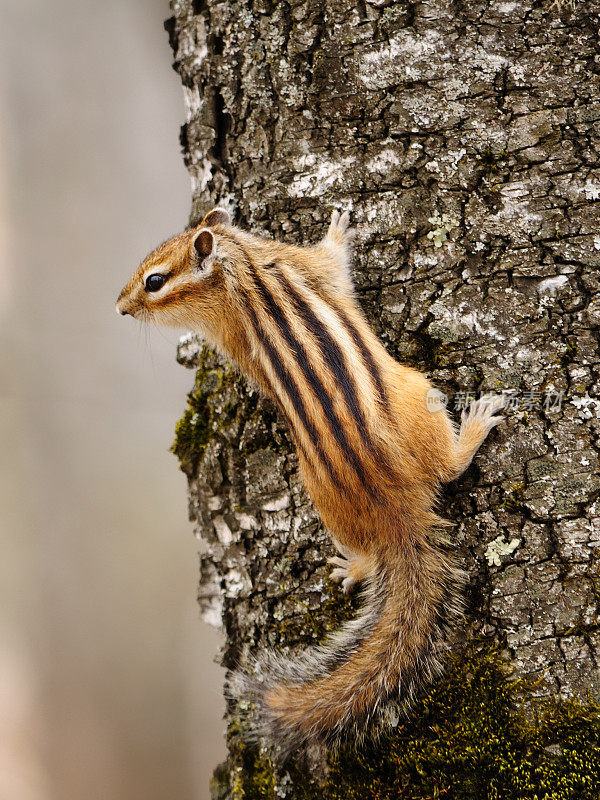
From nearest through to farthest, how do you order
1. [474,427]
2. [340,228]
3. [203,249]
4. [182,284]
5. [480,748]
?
[480,748]
[474,427]
[340,228]
[203,249]
[182,284]

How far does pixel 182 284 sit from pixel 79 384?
2.44 meters

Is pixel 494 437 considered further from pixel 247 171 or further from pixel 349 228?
pixel 247 171

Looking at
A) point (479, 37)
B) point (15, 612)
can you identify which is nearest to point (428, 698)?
point (479, 37)

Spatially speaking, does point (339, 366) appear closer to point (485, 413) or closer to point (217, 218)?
point (485, 413)

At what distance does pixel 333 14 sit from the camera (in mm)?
2148

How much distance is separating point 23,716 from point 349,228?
437 cm

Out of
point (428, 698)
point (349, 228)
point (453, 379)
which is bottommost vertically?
point (428, 698)

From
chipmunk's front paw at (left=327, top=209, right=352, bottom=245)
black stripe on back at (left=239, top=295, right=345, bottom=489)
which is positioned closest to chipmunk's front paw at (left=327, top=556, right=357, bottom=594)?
black stripe on back at (left=239, top=295, right=345, bottom=489)

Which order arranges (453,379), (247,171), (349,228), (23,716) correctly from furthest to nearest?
(23,716) < (247,171) < (349,228) < (453,379)

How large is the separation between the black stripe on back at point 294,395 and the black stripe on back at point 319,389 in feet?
0.16

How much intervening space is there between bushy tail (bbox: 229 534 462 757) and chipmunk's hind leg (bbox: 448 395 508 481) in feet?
0.73

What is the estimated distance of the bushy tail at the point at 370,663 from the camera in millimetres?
1851

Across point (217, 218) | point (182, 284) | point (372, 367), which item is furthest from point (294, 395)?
point (182, 284)

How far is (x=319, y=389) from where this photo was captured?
6.61 ft
